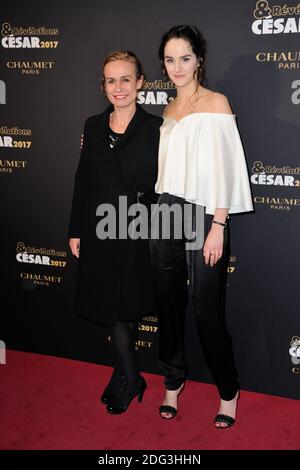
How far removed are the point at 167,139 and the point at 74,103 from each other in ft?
2.80

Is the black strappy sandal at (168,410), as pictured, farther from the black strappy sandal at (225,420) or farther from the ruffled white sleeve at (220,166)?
the ruffled white sleeve at (220,166)

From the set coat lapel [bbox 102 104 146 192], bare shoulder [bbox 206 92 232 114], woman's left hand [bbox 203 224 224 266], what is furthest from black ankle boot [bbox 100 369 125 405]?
bare shoulder [bbox 206 92 232 114]

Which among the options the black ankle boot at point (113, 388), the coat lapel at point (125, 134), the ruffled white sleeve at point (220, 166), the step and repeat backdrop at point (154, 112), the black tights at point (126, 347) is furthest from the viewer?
the black ankle boot at point (113, 388)

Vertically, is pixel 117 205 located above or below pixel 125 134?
below

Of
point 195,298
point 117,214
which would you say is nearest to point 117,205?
point 117,214

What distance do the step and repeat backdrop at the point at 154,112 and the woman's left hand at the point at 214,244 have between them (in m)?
0.50

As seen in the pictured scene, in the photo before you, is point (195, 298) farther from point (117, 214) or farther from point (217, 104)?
point (217, 104)

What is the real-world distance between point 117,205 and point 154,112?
0.68m

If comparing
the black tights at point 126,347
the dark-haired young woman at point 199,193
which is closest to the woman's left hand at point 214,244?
the dark-haired young woman at point 199,193

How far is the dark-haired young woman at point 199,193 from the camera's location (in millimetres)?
2314

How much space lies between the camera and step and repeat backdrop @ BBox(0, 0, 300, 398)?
8.65 ft

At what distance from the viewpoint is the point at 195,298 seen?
2.51 m

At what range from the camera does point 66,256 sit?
3.28 m

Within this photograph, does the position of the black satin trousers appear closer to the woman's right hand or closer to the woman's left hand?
the woman's left hand
